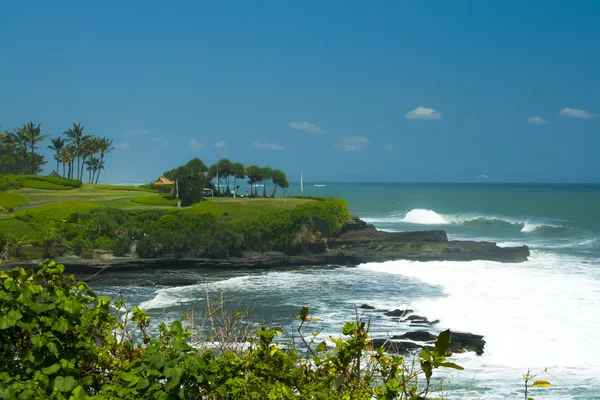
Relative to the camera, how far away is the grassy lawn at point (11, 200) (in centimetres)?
4934

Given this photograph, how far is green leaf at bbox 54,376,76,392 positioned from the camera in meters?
3.54

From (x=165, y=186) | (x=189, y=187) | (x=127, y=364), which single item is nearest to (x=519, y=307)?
(x=127, y=364)

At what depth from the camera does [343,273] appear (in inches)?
1252

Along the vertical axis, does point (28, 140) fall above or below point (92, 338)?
above

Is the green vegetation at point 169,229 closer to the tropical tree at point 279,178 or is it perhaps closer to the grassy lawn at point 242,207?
the grassy lawn at point 242,207

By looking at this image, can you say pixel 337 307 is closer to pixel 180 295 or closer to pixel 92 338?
pixel 180 295

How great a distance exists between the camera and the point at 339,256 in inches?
1435

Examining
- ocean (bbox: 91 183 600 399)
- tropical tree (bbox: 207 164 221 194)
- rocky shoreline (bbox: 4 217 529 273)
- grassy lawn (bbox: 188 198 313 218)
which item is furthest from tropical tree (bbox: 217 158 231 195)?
ocean (bbox: 91 183 600 399)

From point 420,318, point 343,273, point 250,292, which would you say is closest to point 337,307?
point 420,318

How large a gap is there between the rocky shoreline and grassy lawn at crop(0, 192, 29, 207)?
57.1 feet

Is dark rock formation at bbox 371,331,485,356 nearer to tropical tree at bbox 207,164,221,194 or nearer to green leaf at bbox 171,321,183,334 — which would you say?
green leaf at bbox 171,321,183,334

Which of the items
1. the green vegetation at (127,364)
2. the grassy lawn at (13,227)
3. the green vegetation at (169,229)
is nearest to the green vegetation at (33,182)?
the green vegetation at (169,229)

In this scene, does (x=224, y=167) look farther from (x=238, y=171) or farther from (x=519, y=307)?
(x=519, y=307)

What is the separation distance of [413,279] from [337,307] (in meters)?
8.43
